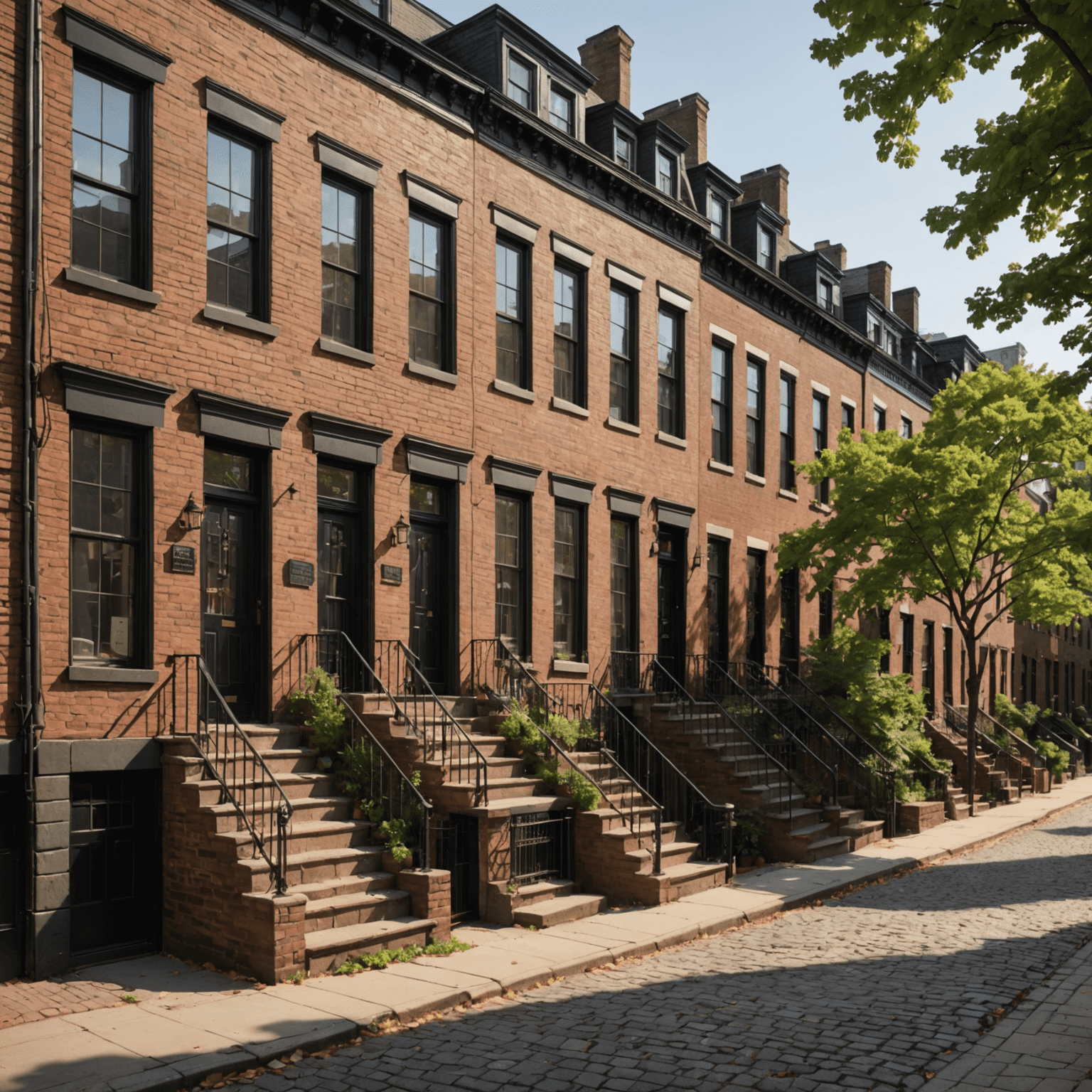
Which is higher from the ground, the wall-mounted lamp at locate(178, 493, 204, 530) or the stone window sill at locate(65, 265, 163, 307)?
the stone window sill at locate(65, 265, 163, 307)

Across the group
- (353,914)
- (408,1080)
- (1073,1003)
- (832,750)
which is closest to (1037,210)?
(1073,1003)

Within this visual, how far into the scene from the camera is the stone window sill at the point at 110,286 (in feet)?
34.8

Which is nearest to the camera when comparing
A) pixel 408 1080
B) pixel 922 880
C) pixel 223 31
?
pixel 408 1080

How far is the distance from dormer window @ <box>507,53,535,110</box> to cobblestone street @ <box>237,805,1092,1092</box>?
12111 mm

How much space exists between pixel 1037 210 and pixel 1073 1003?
618cm

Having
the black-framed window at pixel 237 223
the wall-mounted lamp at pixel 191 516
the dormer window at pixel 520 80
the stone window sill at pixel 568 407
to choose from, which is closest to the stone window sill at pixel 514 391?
the stone window sill at pixel 568 407

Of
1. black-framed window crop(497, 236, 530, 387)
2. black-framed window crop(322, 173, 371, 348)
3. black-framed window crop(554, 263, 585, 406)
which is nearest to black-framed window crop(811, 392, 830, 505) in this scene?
black-framed window crop(554, 263, 585, 406)

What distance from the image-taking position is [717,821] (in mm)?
15977

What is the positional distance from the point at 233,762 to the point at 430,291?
23.7 feet

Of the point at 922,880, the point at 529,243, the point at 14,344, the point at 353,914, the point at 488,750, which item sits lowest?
the point at 922,880

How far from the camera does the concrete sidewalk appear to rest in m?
7.27

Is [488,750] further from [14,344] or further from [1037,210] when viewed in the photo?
[1037,210]

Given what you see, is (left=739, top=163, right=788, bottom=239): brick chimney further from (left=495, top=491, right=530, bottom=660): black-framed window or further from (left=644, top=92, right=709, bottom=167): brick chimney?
(left=495, top=491, right=530, bottom=660): black-framed window

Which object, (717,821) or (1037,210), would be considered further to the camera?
(717,821)
